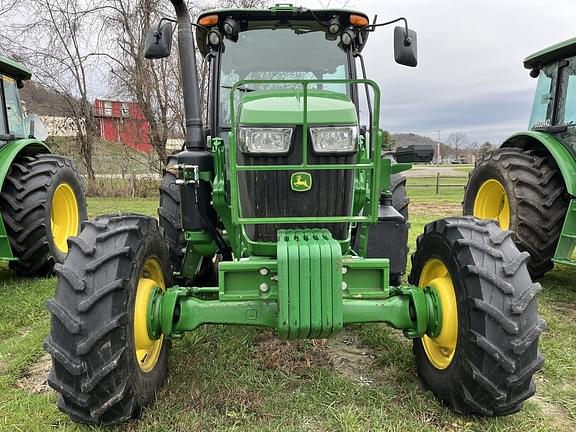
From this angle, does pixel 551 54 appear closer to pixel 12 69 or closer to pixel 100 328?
pixel 100 328

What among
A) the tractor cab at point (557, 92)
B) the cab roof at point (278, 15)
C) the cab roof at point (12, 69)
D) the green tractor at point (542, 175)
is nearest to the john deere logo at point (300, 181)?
the cab roof at point (278, 15)

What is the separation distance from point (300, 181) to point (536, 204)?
306 centimetres

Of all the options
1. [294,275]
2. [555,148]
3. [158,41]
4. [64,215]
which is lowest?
[64,215]

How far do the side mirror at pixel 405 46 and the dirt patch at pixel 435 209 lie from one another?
28.9 ft

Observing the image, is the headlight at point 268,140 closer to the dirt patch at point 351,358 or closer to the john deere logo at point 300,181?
the john deere logo at point 300,181

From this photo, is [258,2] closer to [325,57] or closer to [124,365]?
[325,57]

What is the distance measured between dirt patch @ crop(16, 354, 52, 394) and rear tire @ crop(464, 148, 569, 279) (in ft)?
13.6

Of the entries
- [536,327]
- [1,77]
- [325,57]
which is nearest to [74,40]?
[1,77]

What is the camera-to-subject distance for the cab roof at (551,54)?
524cm

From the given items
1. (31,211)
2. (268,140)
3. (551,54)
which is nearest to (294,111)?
(268,140)

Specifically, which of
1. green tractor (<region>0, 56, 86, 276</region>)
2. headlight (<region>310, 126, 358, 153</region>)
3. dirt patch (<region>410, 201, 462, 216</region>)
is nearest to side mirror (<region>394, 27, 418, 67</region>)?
headlight (<region>310, 126, 358, 153</region>)

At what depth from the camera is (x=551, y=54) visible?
549 centimetres

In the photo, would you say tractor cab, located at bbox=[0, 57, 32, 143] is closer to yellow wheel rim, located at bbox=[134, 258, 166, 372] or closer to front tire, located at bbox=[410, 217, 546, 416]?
yellow wheel rim, located at bbox=[134, 258, 166, 372]

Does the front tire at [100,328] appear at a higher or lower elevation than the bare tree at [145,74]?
lower
